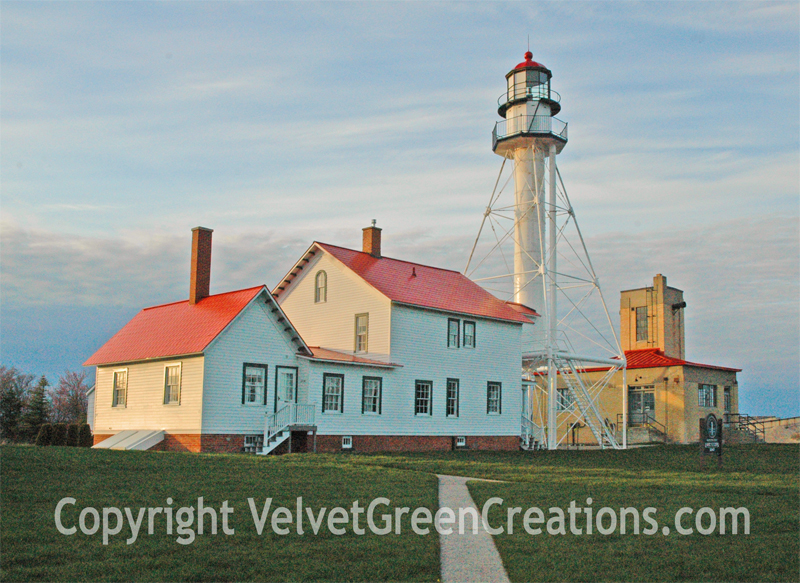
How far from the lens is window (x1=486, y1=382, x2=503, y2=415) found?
34688mm

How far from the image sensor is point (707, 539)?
1002 cm

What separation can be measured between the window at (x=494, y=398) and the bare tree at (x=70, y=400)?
35.1 m

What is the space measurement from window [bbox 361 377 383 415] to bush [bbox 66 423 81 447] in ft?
33.9

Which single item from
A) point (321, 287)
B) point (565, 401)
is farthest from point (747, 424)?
point (321, 287)

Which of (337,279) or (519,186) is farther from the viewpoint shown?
(519,186)

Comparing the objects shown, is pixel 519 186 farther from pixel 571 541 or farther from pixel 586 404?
pixel 571 541

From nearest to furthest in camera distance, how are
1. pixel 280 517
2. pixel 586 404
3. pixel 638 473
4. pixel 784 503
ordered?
1. pixel 280 517
2. pixel 784 503
3. pixel 638 473
4. pixel 586 404

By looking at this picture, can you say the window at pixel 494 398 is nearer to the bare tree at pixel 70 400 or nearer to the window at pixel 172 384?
the window at pixel 172 384

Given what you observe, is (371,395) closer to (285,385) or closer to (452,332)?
(285,385)

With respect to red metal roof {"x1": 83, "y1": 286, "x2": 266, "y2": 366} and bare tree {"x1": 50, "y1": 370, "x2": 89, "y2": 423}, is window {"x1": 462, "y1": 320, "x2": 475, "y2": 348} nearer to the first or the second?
red metal roof {"x1": 83, "y1": 286, "x2": 266, "y2": 366}

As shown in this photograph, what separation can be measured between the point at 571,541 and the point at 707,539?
184 cm

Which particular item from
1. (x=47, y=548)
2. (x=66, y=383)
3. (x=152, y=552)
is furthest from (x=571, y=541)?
Result: (x=66, y=383)

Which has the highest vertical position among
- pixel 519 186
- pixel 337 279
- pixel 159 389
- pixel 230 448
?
pixel 519 186

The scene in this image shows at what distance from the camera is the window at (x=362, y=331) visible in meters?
32.1
